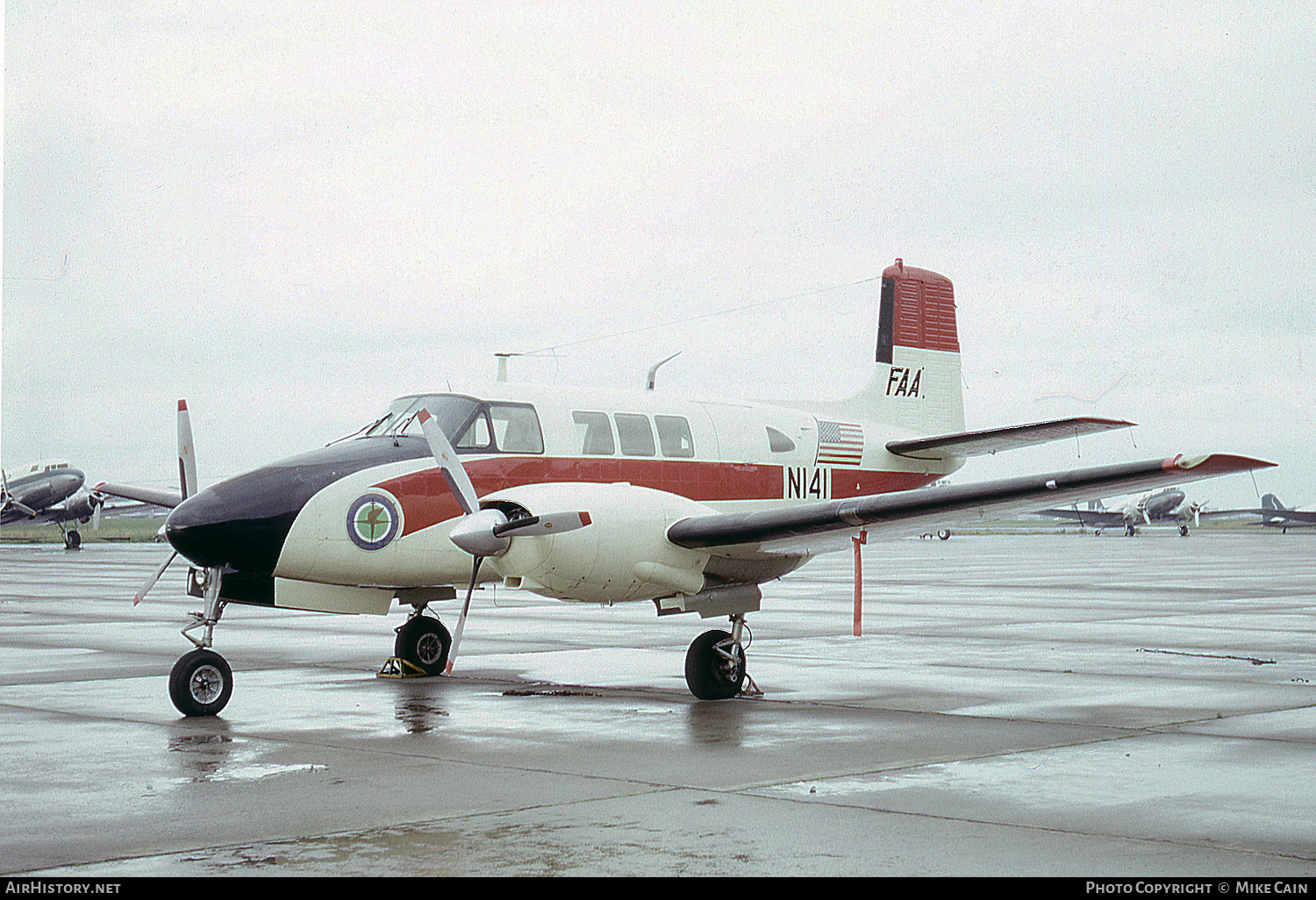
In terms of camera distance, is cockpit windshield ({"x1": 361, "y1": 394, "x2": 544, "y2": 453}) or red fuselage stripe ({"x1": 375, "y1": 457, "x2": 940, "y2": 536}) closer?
red fuselage stripe ({"x1": 375, "y1": 457, "x2": 940, "y2": 536})

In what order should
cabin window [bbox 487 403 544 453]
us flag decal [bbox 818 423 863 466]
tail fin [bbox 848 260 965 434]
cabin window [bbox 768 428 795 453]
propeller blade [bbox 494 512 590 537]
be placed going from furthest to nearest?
tail fin [bbox 848 260 965 434], us flag decal [bbox 818 423 863 466], cabin window [bbox 768 428 795 453], cabin window [bbox 487 403 544 453], propeller blade [bbox 494 512 590 537]

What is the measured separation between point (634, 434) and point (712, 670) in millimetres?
2648

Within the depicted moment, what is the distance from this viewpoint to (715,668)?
12.1 m

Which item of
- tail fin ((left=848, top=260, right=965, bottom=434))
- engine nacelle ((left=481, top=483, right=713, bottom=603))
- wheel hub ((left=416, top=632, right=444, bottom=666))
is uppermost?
tail fin ((left=848, top=260, right=965, bottom=434))

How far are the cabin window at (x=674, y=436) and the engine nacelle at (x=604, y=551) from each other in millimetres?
1721

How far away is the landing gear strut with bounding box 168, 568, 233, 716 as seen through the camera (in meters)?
10.9

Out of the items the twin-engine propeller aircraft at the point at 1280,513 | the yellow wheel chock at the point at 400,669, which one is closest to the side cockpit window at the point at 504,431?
the yellow wheel chock at the point at 400,669

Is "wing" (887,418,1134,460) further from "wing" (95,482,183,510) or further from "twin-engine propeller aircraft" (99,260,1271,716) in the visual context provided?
"wing" (95,482,183,510)

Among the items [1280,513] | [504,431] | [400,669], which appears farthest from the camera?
[1280,513]

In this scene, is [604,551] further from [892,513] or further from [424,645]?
[424,645]

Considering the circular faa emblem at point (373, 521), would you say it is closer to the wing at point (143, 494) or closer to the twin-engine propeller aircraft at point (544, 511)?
the twin-engine propeller aircraft at point (544, 511)

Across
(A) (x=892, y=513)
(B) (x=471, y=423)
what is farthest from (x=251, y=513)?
(A) (x=892, y=513)

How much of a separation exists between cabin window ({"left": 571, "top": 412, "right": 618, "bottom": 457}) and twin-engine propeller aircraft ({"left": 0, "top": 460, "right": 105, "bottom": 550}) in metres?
48.1

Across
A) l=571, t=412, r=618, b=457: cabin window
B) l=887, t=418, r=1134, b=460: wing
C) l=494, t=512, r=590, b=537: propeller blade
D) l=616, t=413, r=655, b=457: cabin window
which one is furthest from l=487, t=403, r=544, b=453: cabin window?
l=887, t=418, r=1134, b=460: wing
